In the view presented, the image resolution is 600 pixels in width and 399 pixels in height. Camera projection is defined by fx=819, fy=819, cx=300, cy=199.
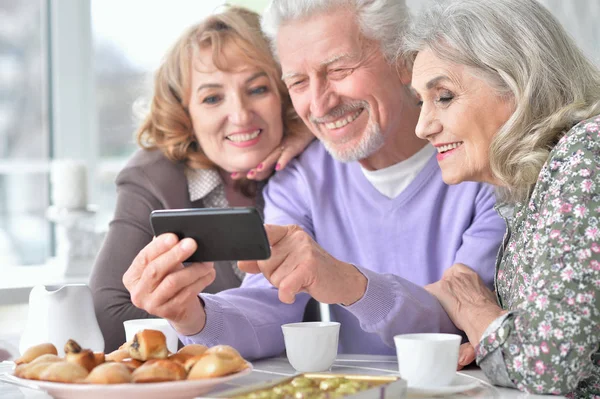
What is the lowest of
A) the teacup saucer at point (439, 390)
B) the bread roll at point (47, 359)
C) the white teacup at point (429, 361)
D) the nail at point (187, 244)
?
the teacup saucer at point (439, 390)

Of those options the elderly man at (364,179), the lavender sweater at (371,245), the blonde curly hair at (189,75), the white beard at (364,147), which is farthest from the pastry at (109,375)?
the blonde curly hair at (189,75)

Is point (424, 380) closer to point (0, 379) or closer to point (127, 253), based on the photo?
point (0, 379)

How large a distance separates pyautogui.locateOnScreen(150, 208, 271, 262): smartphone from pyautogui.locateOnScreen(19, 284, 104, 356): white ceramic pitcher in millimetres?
238

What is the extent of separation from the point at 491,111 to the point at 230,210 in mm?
607

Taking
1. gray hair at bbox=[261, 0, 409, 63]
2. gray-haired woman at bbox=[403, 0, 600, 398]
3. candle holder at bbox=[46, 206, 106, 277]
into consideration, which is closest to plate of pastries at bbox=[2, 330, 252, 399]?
gray-haired woman at bbox=[403, 0, 600, 398]

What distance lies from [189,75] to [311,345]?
113 centimetres

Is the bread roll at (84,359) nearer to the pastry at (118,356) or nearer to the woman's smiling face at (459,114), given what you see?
the pastry at (118,356)

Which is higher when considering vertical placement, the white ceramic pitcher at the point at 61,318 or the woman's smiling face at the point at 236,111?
the woman's smiling face at the point at 236,111

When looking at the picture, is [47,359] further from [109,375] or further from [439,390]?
[439,390]

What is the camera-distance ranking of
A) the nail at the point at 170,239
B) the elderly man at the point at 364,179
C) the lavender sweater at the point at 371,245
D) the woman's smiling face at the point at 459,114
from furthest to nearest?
the elderly man at the point at 364,179, the lavender sweater at the point at 371,245, the woman's smiling face at the point at 459,114, the nail at the point at 170,239

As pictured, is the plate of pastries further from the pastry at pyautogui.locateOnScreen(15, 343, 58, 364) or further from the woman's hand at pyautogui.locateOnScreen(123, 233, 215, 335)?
the woman's hand at pyautogui.locateOnScreen(123, 233, 215, 335)

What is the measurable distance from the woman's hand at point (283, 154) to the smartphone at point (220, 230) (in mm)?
926

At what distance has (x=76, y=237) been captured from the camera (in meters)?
3.08

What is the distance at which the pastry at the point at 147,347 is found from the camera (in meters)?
1.15
